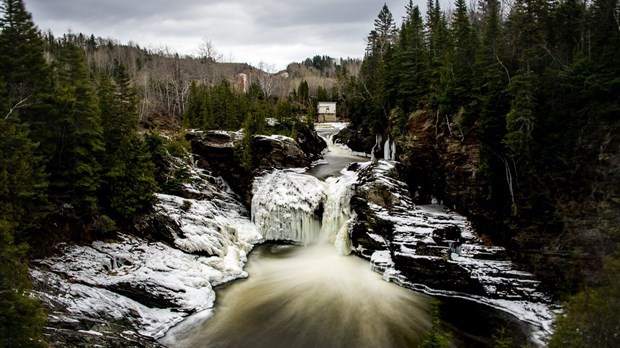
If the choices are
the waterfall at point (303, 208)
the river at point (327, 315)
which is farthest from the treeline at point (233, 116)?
the river at point (327, 315)

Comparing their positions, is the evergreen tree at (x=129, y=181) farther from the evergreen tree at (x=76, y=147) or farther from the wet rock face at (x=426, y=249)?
the wet rock face at (x=426, y=249)

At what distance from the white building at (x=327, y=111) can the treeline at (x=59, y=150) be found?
5400 centimetres

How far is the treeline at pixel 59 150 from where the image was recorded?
13.8m

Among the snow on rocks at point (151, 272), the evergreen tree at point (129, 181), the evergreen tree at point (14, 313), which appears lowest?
the snow on rocks at point (151, 272)

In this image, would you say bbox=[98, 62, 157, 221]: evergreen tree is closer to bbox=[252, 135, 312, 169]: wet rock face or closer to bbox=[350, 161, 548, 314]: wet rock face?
bbox=[252, 135, 312, 169]: wet rock face

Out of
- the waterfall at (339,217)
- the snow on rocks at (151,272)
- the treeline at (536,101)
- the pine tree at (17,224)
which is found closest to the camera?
the pine tree at (17,224)

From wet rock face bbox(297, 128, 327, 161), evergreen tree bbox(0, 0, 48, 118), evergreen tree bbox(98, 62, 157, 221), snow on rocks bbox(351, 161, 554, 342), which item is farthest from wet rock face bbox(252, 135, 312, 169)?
evergreen tree bbox(0, 0, 48, 118)

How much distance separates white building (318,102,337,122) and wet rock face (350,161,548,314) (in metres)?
50.4

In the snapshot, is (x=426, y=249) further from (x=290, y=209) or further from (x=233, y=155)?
(x=233, y=155)

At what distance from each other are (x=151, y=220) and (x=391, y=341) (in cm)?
1520

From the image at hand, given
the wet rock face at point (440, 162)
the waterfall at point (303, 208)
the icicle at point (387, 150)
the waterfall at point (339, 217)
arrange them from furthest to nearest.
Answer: the icicle at point (387, 150) → the waterfall at point (303, 208) → the waterfall at point (339, 217) → the wet rock face at point (440, 162)

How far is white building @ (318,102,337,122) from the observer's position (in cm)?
7519

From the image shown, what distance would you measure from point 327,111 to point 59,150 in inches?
2396

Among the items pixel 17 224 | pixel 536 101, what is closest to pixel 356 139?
pixel 536 101
